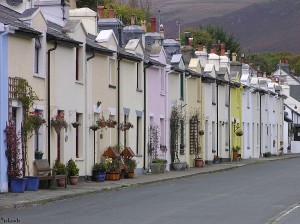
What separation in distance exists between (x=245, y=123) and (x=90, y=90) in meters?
40.0

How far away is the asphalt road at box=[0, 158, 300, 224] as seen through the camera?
74.9ft

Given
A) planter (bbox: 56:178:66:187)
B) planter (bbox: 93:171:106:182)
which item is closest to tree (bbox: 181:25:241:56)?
planter (bbox: 93:171:106:182)

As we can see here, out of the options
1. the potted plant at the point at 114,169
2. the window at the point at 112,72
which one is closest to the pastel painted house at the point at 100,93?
the window at the point at 112,72

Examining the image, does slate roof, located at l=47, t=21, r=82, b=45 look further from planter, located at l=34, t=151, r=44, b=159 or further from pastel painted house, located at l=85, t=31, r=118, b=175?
planter, located at l=34, t=151, r=44, b=159

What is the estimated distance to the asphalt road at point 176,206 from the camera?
2284cm

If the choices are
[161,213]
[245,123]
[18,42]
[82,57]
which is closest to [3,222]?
[161,213]

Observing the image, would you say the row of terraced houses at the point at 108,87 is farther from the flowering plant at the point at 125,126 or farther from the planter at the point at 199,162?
the planter at the point at 199,162

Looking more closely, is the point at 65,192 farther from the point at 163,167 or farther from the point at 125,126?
the point at 163,167

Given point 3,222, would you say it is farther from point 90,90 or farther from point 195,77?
point 195,77

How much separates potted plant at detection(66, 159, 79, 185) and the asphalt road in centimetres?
214

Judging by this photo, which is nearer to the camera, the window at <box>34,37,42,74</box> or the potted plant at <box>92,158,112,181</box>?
the window at <box>34,37,42,74</box>

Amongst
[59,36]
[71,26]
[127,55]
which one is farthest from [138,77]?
[59,36]

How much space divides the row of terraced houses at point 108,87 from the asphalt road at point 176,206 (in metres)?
3.73

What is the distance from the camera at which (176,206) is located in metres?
27.0
